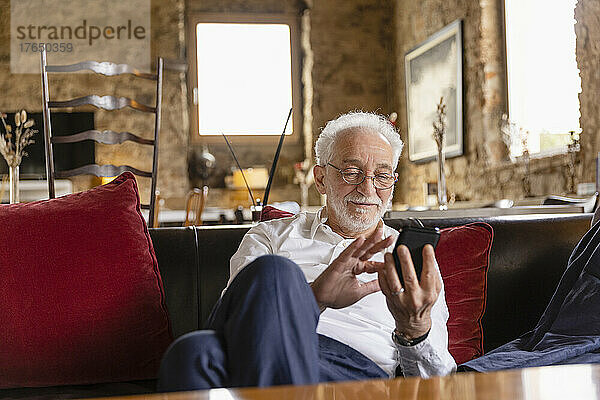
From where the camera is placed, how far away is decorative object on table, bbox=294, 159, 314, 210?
318 inches

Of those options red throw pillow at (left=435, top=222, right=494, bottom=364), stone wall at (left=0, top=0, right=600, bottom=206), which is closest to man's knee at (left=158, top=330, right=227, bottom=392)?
red throw pillow at (left=435, top=222, right=494, bottom=364)

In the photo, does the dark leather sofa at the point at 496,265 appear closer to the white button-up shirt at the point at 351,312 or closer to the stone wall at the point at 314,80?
the white button-up shirt at the point at 351,312

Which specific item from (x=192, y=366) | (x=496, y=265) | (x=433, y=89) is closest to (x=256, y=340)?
(x=192, y=366)

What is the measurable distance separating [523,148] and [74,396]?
14.6 ft

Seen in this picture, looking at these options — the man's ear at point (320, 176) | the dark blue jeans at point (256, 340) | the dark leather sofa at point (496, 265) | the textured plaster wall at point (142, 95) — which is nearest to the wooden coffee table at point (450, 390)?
the dark blue jeans at point (256, 340)

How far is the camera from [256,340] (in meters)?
1.19

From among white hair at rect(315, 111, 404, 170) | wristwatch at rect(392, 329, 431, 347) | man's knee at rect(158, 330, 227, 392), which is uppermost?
white hair at rect(315, 111, 404, 170)

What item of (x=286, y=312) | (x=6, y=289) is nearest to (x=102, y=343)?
(x=6, y=289)

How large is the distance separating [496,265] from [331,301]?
2.80ft

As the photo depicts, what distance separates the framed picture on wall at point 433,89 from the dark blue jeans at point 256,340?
211 inches

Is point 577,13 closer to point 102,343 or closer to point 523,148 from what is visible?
point 523,148

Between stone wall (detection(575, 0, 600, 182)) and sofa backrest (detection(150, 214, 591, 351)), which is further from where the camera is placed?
stone wall (detection(575, 0, 600, 182))

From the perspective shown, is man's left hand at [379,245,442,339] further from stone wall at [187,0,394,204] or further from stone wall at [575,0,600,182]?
stone wall at [187,0,394,204]

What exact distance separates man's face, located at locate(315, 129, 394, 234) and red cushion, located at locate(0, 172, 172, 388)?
54 centimetres
